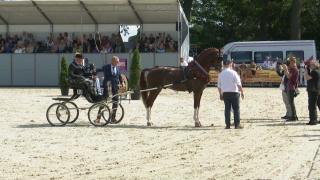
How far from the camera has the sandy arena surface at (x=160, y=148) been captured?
10562mm

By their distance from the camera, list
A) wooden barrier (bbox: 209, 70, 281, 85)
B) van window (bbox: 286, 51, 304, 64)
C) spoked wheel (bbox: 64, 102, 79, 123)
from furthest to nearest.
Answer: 1. wooden barrier (bbox: 209, 70, 281, 85)
2. van window (bbox: 286, 51, 304, 64)
3. spoked wheel (bbox: 64, 102, 79, 123)

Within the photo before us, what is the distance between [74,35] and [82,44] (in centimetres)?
122

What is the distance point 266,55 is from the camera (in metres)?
41.1

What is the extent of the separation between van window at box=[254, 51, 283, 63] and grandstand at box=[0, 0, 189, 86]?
A: 4.44 meters

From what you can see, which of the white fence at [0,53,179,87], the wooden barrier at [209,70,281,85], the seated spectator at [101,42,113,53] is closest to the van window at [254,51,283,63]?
the wooden barrier at [209,70,281,85]

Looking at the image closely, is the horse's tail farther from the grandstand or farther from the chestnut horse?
the grandstand

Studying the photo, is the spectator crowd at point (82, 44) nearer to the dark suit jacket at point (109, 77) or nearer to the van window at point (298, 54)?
the van window at point (298, 54)

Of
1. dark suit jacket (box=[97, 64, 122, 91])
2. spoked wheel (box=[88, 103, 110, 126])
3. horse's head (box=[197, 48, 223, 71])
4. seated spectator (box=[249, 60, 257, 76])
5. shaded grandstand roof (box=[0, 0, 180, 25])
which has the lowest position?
spoked wheel (box=[88, 103, 110, 126])

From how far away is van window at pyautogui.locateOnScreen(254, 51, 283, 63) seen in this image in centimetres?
4066

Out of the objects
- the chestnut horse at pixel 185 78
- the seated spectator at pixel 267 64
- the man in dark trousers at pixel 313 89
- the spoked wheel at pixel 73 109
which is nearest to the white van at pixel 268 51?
the seated spectator at pixel 267 64

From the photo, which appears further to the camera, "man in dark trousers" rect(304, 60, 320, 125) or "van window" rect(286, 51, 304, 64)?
"van window" rect(286, 51, 304, 64)

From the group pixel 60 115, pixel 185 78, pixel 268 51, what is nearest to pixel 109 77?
pixel 60 115

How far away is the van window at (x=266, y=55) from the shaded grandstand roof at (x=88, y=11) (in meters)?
5.94

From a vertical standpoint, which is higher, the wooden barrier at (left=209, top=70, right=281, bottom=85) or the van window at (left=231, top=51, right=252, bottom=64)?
the van window at (left=231, top=51, right=252, bottom=64)
